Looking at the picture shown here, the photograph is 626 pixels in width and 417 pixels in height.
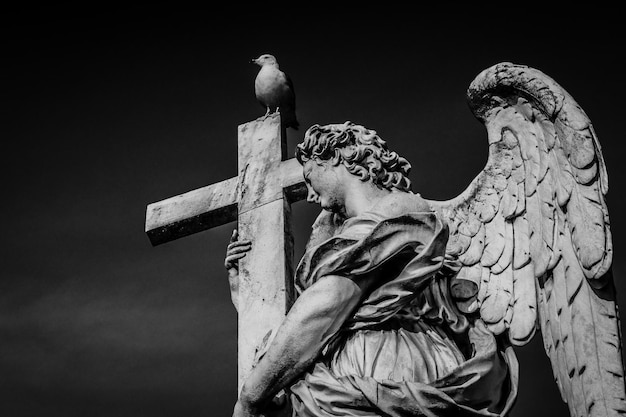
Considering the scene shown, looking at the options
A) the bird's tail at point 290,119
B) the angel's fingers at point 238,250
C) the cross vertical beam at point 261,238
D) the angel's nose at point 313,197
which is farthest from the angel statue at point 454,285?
the bird's tail at point 290,119

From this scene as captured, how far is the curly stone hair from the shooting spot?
7.00 m

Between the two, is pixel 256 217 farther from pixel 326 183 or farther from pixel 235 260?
pixel 326 183

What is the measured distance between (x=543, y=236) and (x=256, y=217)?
2035mm

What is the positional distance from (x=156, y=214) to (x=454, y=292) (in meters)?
2.57

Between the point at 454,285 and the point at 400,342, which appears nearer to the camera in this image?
the point at 400,342

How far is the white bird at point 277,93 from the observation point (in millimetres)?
9078

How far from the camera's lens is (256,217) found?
8406 millimetres

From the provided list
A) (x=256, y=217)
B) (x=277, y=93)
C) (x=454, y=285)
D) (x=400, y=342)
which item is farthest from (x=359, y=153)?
(x=277, y=93)

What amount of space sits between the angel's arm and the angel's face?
62 centimetres

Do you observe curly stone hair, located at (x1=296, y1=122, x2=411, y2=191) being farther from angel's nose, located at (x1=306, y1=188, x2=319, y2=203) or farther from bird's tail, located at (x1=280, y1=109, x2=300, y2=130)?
bird's tail, located at (x1=280, y1=109, x2=300, y2=130)

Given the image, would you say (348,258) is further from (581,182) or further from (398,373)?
(581,182)

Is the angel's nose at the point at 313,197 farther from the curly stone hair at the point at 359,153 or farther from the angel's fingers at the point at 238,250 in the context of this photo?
the angel's fingers at the point at 238,250

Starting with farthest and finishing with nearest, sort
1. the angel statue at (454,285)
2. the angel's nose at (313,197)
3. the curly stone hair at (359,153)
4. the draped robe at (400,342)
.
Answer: the angel's nose at (313,197), the curly stone hair at (359,153), the angel statue at (454,285), the draped robe at (400,342)

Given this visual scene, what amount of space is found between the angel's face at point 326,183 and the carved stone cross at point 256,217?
1039mm
